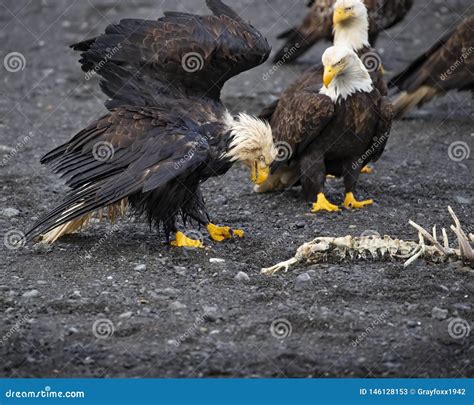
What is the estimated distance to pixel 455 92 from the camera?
11586mm

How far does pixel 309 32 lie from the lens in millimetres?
11797

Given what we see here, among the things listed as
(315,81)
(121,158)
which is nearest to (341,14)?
(315,81)

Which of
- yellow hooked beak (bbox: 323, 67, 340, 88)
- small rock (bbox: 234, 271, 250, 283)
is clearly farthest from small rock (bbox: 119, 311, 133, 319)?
yellow hooked beak (bbox: 323, 67, 340, 88)

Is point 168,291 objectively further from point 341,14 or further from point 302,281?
point 341,14

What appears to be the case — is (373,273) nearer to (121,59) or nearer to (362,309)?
(362,309)

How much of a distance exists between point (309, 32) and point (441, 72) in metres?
2.08

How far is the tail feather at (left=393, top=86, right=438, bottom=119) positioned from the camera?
10.4 metres

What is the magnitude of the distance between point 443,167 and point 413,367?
4424 millimetres

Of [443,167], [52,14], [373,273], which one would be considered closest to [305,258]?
[373,273]

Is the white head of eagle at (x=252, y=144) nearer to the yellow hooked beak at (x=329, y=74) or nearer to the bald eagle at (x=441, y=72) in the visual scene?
the yellow hooked beak at (x=329, y=74)

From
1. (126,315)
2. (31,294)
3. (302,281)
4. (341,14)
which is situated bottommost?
(302,281)

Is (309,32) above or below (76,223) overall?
above

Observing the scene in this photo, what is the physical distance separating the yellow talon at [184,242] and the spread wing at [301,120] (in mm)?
1288

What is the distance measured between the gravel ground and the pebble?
13 millimetres
